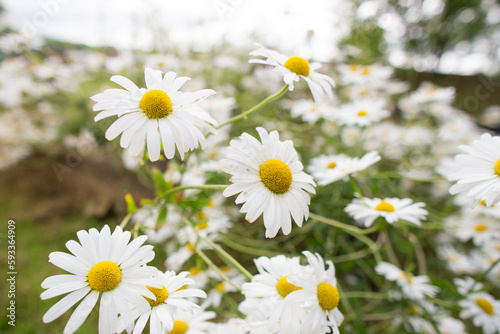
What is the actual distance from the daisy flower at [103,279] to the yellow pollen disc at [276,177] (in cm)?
18

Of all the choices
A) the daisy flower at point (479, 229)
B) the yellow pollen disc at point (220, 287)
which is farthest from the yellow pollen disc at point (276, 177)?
the daisy flower at point (479, 229)

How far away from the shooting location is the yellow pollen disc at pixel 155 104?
0.42 meters

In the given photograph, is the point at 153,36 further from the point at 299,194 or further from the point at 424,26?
the point at 424,26

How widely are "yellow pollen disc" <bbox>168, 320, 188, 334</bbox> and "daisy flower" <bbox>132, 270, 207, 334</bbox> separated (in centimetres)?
11

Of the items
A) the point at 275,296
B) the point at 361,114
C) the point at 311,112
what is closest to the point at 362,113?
the point at 361,114

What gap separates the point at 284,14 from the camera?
117 centimetres

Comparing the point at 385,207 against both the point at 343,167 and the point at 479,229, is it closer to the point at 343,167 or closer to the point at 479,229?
the point at 343,167

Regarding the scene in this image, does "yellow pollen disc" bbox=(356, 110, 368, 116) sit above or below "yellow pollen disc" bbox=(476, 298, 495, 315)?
above

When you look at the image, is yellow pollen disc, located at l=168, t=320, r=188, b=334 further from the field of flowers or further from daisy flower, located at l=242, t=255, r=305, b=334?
daisy flower, located at l=242, t=255, r=305, b=334

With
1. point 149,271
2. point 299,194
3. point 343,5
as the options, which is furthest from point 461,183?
point 343,5

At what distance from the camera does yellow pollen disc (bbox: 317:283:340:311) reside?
41 cm

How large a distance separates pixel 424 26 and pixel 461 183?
4.36 metres

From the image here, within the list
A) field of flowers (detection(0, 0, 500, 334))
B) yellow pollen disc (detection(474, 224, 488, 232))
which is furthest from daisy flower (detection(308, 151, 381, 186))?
yellow pollen disc (detection(474, 224, 488, 232))

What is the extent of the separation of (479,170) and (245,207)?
1.33 ft
